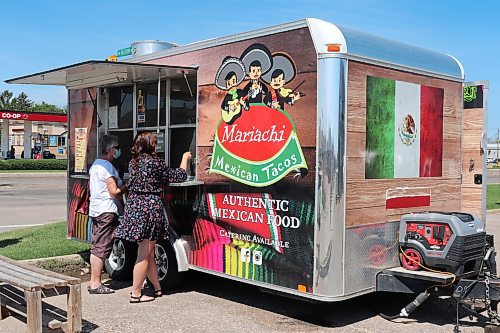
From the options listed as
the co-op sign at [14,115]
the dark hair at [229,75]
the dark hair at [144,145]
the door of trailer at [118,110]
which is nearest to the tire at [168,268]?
the door of trailer at [118,110]

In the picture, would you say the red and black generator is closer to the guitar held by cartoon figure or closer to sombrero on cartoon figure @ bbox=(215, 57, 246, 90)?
the guitar held by cartoon figure

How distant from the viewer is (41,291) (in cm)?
470

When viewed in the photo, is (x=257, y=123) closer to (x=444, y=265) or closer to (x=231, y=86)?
(x=231, y=86)

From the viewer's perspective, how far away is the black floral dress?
19.5 ft

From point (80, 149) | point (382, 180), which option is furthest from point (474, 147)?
point (80, 149)

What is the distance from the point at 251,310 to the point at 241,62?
247 cm

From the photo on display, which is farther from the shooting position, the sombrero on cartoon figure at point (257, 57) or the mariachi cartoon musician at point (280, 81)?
the sombrero on cartoon figure at point (257, 57)

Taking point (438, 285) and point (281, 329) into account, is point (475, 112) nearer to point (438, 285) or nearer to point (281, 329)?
point (438, 285)

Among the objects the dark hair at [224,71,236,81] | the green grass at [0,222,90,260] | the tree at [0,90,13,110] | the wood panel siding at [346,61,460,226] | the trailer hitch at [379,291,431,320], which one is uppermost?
the tree at [0,90,13,110]

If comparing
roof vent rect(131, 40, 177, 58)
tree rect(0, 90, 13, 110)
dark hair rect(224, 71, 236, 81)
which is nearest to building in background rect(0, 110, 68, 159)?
tree rect(0, 90, 13, 110)

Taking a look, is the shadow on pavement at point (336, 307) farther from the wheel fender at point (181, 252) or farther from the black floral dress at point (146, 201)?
the black floral dress at point (146, 201)

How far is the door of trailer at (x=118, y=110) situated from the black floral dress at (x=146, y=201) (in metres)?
0.63

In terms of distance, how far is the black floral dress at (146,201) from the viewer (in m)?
5.93

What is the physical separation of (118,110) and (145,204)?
7.32 ft
